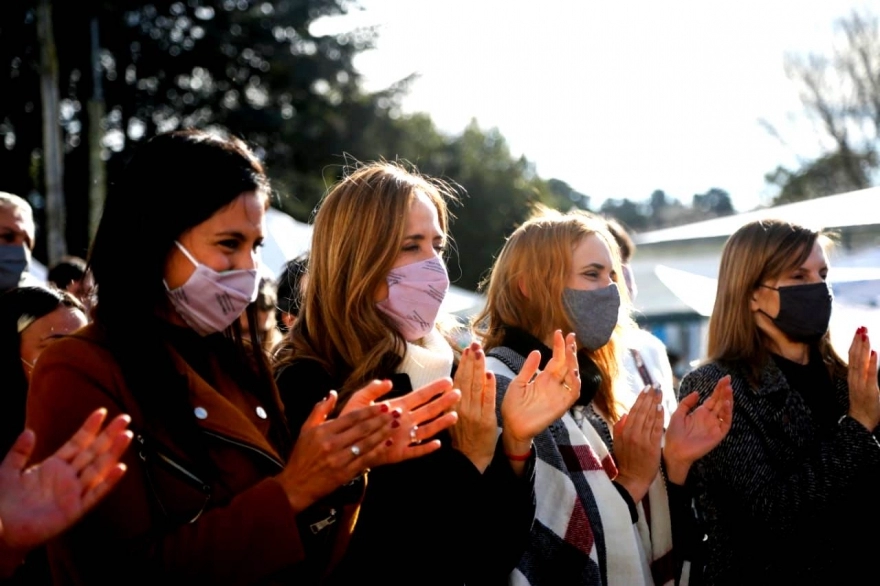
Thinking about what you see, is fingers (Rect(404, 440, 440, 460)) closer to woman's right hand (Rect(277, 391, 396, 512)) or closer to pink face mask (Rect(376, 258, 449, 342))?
woman's right hand (Rect(277, 391, 396, 512))

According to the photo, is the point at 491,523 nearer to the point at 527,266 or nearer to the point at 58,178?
the point at 527,266

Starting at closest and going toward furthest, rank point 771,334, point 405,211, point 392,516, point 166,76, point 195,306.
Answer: point 195,306, point 392,516, point 405,211, point 771,334, point 166,76

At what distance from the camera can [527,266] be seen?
158 inches

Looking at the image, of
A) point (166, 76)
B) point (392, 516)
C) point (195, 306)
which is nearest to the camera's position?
point (195, 306)

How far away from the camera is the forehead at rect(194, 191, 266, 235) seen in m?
2.65

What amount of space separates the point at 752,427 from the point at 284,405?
1798mm

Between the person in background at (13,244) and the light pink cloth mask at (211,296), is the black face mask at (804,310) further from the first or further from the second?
the person in background at (13,244)

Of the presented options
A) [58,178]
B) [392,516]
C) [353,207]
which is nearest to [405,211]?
[353,207]

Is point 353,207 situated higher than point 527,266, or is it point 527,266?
point 353,207

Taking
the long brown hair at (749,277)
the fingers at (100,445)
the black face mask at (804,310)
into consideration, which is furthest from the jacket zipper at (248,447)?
the black face mask at (804,310)

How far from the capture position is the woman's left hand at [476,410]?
113 inches

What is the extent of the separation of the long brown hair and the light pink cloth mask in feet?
7.21

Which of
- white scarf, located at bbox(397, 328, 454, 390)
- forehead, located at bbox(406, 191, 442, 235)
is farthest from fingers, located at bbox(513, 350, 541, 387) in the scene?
forehead, located at bbox(406, 191, 442, 235)

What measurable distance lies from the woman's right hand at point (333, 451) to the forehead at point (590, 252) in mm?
1810
